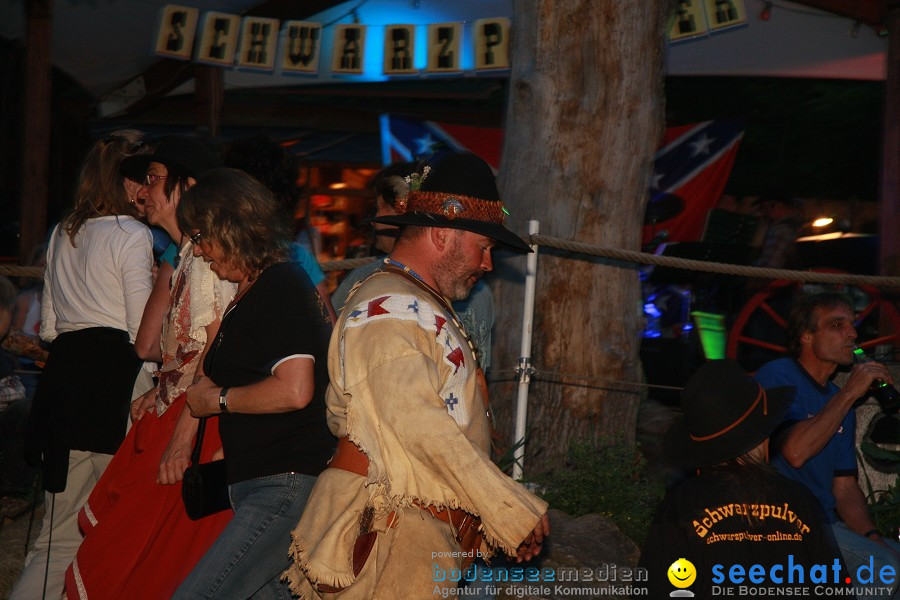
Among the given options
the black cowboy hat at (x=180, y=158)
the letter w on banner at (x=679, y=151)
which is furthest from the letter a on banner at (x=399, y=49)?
the black cowboy hat at (x=180, y=158)

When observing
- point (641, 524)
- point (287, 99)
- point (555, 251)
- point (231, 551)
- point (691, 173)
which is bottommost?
point (641, 524)

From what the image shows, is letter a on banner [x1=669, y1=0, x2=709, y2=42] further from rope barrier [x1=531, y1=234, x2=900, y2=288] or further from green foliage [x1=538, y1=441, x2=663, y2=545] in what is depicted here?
green foliage [x1=538, y1=441, x2=663, y2=545]

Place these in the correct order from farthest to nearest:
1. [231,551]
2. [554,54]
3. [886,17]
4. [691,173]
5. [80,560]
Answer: [691,173]
[886,17]
[554,54]
[80,560]
[231,551]

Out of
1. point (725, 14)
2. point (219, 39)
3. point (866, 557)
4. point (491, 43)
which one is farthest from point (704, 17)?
point (866, 557)

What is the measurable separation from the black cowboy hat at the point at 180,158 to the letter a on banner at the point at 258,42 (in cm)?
655

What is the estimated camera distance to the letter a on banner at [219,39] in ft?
33.6

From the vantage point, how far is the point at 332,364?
286 centimetres

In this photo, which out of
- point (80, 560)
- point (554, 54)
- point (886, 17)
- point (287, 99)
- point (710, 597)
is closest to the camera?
point (710, 597)

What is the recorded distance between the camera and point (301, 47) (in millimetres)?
10555

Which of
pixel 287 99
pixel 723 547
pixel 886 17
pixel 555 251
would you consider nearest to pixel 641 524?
pixel 555 251

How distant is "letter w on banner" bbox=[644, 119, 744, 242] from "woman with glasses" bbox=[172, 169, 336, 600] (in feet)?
27.6

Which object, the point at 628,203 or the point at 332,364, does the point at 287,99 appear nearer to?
the point at 628,203

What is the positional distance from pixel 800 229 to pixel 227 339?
8.22 metres

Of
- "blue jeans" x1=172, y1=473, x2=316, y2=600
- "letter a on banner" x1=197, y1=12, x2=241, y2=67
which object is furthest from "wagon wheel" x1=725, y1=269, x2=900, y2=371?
"blue jeans" x1=172, y1=473, x2=316, y2=600
